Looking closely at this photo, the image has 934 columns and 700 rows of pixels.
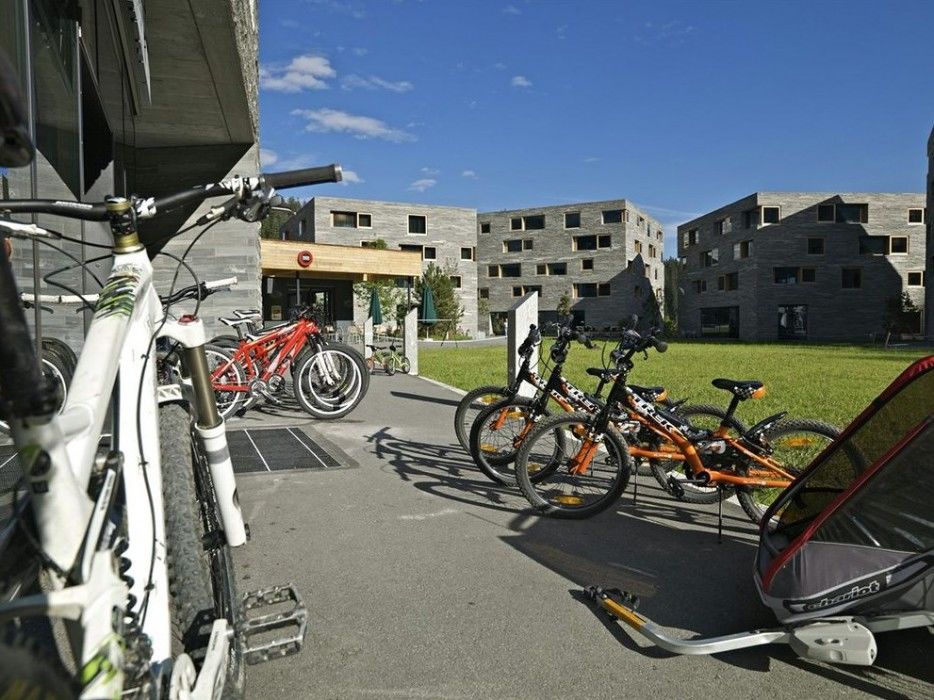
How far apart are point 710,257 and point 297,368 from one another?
57.7 metres

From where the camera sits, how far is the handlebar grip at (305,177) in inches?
87.2

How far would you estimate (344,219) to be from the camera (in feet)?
169

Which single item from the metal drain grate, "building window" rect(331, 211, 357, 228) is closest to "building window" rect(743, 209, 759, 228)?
"building window" rect(331, 211, 357, 228)

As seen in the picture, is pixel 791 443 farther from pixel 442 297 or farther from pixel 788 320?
pixel 788 320

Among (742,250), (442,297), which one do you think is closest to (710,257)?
(742,250)

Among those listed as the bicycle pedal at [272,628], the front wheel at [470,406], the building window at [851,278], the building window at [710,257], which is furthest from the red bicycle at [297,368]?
the building window at [710,257]

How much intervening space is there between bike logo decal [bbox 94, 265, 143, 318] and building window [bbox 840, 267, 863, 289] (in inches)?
2309

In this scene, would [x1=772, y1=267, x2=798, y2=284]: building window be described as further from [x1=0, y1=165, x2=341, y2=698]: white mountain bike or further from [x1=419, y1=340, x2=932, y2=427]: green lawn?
[x1=0, y1=165, x2=341, y2=698]: white mountain bike

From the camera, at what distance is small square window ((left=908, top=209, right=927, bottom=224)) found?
51.8m

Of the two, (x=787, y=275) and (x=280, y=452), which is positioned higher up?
(x=787, y=275)

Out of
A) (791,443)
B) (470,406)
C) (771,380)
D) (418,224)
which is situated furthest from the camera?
(418,224)

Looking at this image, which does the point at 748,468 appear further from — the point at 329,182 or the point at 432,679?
the point at 329,182

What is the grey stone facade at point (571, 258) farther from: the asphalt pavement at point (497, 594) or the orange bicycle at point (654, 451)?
the asphalt pavement at point (497, 594)

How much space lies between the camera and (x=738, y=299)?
5509 centimetres
